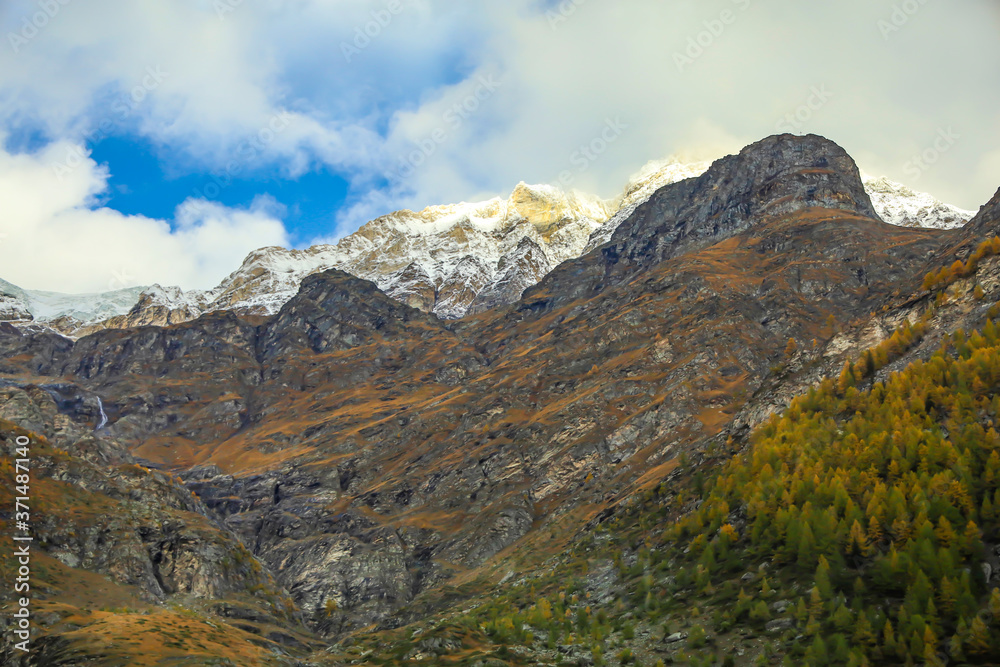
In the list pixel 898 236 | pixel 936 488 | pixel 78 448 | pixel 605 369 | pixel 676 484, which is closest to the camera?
pixel 936 488

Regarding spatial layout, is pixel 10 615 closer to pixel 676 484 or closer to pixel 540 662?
pixel 540 662

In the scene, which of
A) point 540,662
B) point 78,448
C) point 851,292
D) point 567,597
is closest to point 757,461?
point 567,597

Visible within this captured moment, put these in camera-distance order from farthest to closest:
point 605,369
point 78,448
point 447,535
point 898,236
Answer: point 898,236 → point 605,369 → point 447,535 → point 78,448

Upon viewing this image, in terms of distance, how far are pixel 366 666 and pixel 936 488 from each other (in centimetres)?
3950

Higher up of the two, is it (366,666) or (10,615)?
(10,615)

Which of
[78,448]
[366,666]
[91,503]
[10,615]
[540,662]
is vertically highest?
[78,448]

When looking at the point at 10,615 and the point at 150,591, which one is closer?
the point at 10,615

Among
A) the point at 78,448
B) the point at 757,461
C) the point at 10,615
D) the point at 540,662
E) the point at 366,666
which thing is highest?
the point at 78,448

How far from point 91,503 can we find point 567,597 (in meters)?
52.6

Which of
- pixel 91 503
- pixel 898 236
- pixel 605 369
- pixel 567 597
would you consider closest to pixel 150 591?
pixel 91 503

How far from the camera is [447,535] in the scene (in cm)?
11331

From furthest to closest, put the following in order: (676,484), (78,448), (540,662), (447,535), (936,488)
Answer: (447,535) → (78,448) → (676,484) → (540,662) → (936,488)

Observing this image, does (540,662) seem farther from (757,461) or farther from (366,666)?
(757,461)

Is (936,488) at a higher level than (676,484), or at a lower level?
lower
